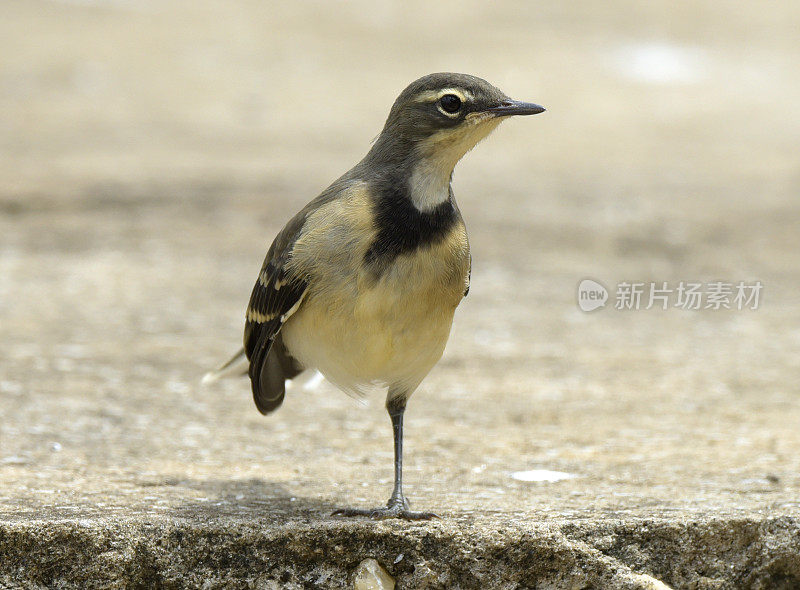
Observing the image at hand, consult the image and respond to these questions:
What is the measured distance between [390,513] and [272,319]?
932 mm

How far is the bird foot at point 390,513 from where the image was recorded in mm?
4148

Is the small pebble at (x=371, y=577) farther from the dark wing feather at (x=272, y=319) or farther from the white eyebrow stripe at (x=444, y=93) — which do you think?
the white eyebrow stripe at (x=444, y=93)

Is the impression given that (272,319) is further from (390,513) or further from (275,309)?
(390,513)

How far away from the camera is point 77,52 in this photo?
1567cm

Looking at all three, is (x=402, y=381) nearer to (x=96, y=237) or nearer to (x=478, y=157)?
(x=96, y=237)

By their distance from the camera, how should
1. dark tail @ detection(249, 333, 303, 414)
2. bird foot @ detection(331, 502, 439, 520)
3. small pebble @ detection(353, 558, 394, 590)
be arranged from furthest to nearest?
dark tail @ detection(249, 333, 303, 414) → bird foot @ detection(331, 502, 439, 520) → small pebble @ detection(353, 558, 394, 590)

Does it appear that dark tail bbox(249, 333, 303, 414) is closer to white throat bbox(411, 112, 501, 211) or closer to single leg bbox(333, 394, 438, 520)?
single leg bbox(333, 394, 438, 520)

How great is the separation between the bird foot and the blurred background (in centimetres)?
45

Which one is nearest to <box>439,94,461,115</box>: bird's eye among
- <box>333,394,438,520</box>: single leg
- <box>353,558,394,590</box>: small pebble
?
<box>333,394,438,520</box>: single leg

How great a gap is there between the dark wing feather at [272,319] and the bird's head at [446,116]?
53 centimetres

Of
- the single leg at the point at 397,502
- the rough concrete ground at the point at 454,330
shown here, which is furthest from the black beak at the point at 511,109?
the rough concrete ground at the point at 454,330

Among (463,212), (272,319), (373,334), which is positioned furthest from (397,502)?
(463,212)

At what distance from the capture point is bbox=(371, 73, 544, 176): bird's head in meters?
4.34

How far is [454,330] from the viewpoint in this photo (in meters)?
8.05
